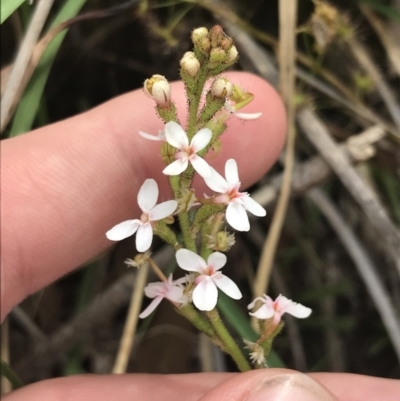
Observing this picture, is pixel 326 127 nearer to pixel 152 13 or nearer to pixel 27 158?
pixel 152 13

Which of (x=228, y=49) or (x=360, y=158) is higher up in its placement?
(x=228, y=49)

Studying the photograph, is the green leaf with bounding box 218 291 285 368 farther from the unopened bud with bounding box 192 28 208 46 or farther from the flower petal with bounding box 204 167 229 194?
the unopened bud with bounding box 192 28 208 46

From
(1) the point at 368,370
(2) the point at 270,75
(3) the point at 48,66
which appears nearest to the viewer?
(3) the point at 48,66

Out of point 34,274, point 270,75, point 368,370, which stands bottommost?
point 368,370

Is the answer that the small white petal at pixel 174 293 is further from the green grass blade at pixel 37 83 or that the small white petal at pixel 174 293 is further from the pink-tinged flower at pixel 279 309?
the green grass blade at pixel 37 83

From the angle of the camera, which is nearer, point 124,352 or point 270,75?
point 124,352

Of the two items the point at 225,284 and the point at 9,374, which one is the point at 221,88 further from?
the point at 9,374

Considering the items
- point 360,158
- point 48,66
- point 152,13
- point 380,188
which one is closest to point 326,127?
point 360,158
